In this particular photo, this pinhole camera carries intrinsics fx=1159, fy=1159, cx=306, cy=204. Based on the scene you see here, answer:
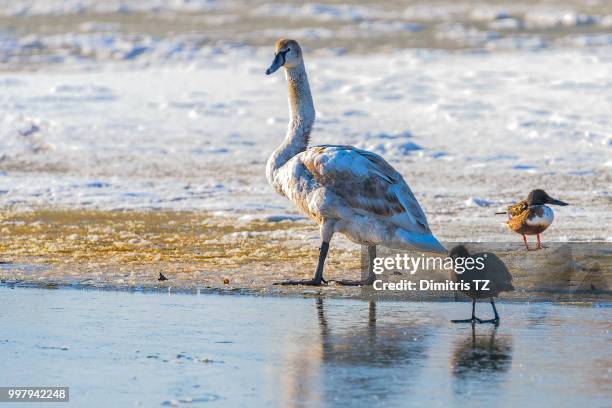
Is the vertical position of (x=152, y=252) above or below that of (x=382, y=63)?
below

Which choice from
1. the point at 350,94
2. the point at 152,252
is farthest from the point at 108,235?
the point at 350,94

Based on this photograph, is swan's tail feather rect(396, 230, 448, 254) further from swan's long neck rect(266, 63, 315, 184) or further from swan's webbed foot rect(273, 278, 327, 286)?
swan's long neck rect(266, 63, 315, 184)

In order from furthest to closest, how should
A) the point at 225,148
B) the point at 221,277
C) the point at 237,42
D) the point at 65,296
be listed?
the point at 237,42 < the point at 225,148 < the point at 221,277 < the point at 65,296

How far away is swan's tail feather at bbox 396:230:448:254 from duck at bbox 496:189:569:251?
227 centimetres

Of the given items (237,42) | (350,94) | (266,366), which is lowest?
(266,366)

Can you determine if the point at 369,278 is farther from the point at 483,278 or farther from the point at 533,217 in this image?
the point at 533,217


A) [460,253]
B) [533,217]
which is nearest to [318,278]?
[460,253]

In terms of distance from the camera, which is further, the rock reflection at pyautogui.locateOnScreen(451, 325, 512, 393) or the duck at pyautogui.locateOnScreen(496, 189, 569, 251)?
the duck at pyautogui.locateOnScreen(496, 189, 569, 251)

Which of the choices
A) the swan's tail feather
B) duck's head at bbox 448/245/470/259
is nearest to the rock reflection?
duck's head at bbox 448/245/470/259

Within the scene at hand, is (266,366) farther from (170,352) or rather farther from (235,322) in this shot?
(235,322)

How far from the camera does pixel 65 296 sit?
8.41 m

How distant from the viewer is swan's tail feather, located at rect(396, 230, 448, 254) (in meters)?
8.33

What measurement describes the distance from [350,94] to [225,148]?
17.7 ft

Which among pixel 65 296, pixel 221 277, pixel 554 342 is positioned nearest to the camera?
pixel 554 342
